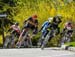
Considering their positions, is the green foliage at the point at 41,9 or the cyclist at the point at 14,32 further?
the green foliage at the point at 41,9

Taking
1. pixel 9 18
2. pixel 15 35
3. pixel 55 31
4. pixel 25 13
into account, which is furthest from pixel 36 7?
pixel 55 31

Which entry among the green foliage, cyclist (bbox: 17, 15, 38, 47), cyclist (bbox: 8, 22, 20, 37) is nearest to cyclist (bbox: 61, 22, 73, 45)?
cyclist (bbox: 17, 15, 38, 47)

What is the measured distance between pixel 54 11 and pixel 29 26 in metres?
8.32

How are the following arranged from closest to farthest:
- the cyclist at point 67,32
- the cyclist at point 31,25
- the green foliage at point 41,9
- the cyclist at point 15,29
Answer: the cyclist at point 31,25 < the cyclist at point 15,29 < the cyclist at point 67,32 < the green foliage at point 41,9

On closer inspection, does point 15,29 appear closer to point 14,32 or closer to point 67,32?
point 14,32

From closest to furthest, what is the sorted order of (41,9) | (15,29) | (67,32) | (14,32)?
(15,29) → (14,32) → (67,32) → (41,9)

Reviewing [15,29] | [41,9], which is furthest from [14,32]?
[41,9]

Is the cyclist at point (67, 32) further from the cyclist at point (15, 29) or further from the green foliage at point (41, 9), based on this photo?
the green foliage at point (41, 9)

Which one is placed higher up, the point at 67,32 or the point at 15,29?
the point at 15,29

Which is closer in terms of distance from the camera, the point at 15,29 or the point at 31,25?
the point at 31,25

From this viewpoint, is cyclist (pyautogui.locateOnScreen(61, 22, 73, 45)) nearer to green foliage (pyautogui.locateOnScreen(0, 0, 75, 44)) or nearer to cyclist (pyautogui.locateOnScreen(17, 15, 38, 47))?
cyclist (pyautogui.locateOnScreen(17, 15, 38, 47))

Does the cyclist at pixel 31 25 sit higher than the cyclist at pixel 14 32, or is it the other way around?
the cyclist at pixel 31 25

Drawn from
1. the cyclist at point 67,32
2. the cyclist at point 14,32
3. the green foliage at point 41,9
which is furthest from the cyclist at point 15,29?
the green foliage at point 41,9

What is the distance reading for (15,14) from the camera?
Answer: 3164cm
